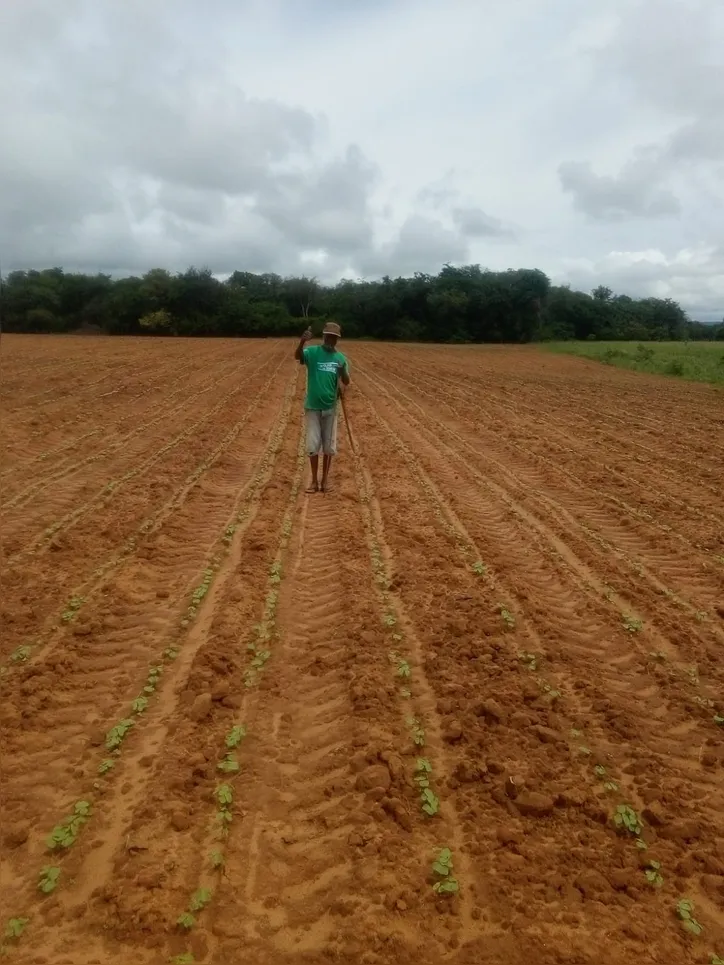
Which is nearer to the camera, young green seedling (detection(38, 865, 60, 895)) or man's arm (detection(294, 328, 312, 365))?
young green seedling (detection(38, 865, 60, 895))

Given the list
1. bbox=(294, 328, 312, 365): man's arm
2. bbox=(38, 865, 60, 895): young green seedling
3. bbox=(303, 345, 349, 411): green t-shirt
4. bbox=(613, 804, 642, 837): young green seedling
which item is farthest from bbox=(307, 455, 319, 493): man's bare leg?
bbox=(38, 865, 60, 895): young green seedling

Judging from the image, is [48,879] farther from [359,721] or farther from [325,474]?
[325,474]

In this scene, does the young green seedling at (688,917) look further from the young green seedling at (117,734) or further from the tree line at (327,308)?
the tree line at (327,308)

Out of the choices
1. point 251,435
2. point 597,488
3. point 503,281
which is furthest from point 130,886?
point 503,281

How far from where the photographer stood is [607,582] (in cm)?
586

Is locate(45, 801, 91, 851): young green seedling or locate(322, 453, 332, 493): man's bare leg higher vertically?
locate(322, 453, 332, 493): man's bare leg

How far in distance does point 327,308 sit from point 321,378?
→ 178 feet

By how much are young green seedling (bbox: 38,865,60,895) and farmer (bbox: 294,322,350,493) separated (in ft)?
19.4

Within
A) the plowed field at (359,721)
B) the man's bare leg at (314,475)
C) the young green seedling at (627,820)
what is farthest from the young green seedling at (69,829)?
the man's bare leg at (314,475)

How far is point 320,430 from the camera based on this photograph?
28.1 feet

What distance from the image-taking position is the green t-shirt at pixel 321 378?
8.39 m

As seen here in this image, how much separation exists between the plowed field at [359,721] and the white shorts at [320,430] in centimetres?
55

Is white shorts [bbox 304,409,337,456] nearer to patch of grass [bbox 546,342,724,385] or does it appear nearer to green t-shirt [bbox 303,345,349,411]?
green t-shirt [bbox 303,345,349,411]

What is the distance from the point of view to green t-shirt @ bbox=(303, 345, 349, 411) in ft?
27.5
